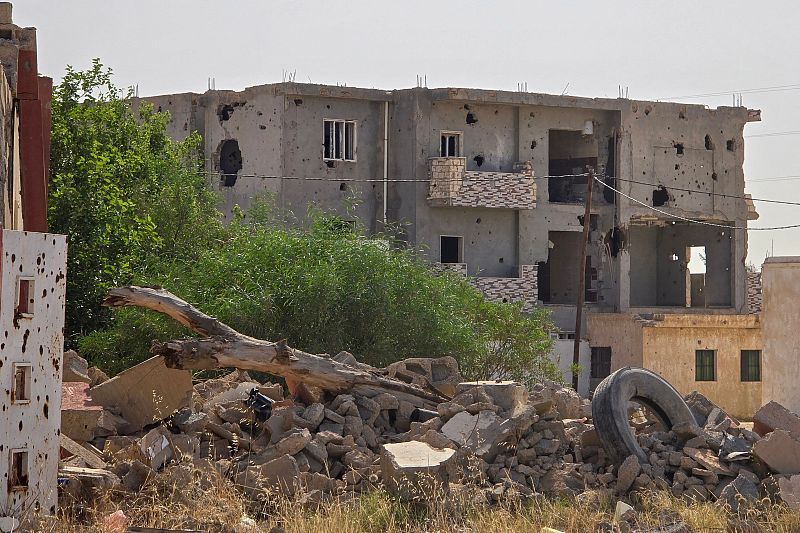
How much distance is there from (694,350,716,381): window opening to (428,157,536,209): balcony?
21.2 feet

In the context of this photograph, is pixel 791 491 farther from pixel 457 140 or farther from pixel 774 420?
pixel 457 140

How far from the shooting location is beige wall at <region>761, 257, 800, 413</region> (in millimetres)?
19109

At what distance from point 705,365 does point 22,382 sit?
93.0 ft

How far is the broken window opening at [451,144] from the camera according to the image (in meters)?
35.6

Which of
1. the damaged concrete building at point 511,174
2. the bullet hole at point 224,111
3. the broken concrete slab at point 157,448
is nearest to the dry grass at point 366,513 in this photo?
the broken concrete slab at point 157,448

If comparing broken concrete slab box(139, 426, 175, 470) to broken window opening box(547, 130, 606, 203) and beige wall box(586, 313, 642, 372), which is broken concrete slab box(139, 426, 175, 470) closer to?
beige wall box(586, 313, 642, 372)

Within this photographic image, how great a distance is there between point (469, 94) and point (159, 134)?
10347mm

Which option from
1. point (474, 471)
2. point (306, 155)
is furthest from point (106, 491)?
point (306, 155)

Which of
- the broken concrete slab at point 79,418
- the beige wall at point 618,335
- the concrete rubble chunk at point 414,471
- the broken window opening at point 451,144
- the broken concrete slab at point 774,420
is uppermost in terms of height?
the broken window opening at point 451,144

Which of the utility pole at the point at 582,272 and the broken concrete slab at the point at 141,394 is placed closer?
the broken concrete slab at the point at 141,394

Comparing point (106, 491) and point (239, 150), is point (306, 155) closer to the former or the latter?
point (239, 150)

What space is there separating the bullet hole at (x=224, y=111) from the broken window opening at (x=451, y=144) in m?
6.21

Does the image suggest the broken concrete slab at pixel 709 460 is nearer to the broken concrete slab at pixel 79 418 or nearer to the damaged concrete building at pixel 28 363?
the broken concrete slab at pixel 79 418

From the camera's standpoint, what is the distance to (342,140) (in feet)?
115
